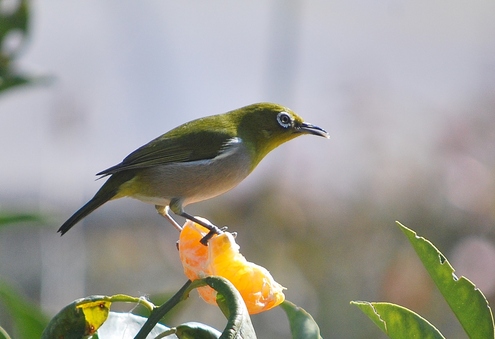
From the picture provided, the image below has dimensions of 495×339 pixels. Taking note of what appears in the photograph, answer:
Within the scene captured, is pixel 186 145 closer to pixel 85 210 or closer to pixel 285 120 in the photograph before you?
pixel 285 120

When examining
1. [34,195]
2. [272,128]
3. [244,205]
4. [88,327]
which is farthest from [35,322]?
[34,195]

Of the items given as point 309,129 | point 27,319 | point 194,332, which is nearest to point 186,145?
point 309,129

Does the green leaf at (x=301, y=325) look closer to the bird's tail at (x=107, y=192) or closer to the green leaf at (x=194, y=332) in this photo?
the green leaf at (x=194, y=332)

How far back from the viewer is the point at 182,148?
143 inches

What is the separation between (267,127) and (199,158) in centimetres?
45

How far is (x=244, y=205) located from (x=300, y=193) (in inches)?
26.3

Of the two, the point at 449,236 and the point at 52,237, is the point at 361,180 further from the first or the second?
the point at 52,237

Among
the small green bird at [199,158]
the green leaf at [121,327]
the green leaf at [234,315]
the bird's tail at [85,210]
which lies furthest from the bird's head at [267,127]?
the green leaf at [234,315]

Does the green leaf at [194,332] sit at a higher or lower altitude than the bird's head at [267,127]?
higher

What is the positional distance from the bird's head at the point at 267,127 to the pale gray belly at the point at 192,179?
0.23 m

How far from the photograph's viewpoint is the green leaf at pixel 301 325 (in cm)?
143

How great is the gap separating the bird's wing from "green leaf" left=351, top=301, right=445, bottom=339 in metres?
2.25

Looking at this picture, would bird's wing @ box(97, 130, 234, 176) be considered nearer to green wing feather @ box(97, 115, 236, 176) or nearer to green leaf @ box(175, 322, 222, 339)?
green wing feather @ box(97, 115, 236, 176)

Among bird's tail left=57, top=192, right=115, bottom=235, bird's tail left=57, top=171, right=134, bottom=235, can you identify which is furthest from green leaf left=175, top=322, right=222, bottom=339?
bird's tail left=57, top=171, right=134, bottom=235
